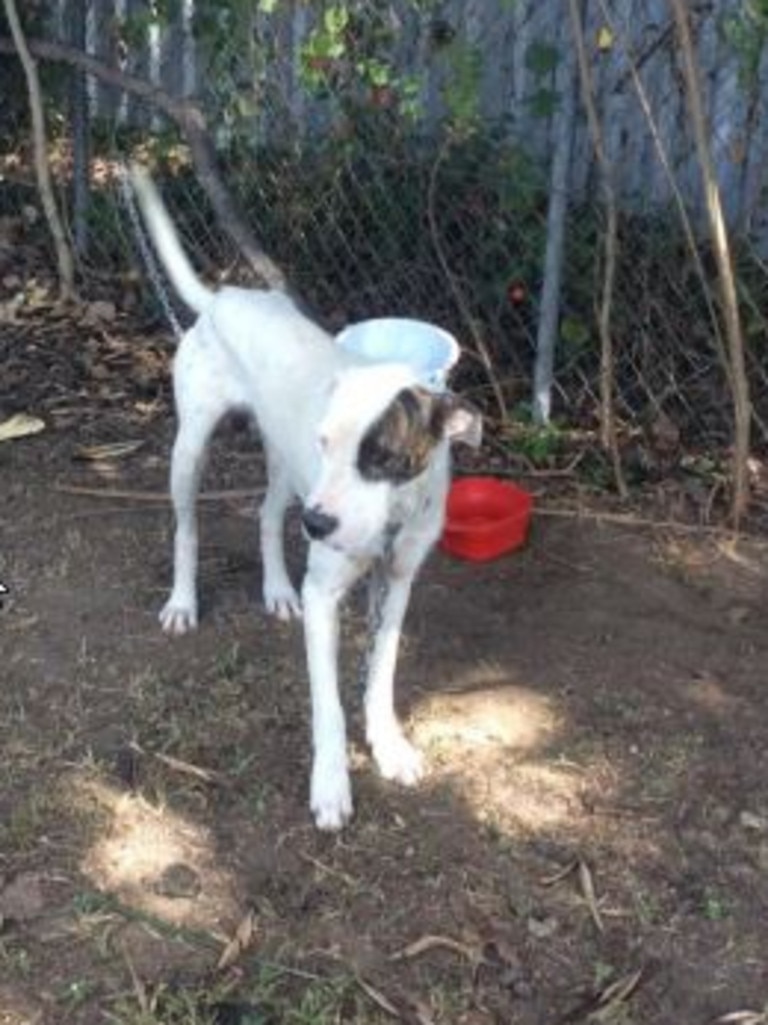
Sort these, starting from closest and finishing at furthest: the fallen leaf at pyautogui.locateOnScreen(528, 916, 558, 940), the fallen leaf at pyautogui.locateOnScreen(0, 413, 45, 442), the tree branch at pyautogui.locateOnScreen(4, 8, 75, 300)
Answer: the fallen leaf at pyautogui.locateOnScreen(528, 916, 558, 940) → the fallen leaf at pyautogui.locateOnScreen(0, 413, 45, 442) → the tree branch at pyautogui.locateOnScreen(4, 8, 75, 300)

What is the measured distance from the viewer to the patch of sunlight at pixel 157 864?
3.08 metres

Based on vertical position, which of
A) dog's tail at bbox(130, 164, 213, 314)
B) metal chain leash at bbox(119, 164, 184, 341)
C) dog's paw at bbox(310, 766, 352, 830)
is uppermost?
dog's tail at bbox(130, 164, 213, 314)

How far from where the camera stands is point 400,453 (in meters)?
2.94

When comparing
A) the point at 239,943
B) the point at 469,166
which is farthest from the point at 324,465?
the point at 469,166

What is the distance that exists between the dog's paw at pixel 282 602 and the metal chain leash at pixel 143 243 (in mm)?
1755

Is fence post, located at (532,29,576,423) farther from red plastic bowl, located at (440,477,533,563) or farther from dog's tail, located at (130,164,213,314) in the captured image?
dog's tail, located at (130,164,213,314)

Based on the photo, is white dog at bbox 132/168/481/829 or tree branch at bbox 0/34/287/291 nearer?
white dog at bbox 132/168/481/829

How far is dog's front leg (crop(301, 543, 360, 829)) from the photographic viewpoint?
3.31m

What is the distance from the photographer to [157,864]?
3211 millimetres

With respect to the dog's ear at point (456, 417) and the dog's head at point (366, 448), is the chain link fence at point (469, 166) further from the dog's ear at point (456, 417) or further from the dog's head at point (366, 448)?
the dog's head at point (366, 448)

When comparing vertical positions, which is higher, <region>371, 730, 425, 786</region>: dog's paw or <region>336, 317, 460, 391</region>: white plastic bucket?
<region>336, 317, 460, 391</region>: white plastic bucket

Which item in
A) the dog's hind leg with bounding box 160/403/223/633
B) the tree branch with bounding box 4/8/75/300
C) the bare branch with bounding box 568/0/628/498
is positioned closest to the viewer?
the dog's hind leg with bounding box 160/403/223/633

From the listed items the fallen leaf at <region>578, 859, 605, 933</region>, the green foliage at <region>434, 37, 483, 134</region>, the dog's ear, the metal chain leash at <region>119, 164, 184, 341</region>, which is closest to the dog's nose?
the dog's ear

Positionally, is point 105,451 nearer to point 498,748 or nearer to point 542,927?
point 498,748
